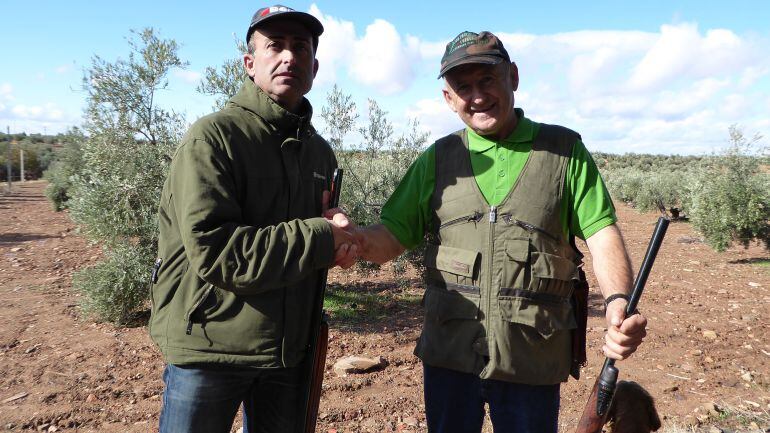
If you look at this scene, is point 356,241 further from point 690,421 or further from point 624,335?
point 690,421

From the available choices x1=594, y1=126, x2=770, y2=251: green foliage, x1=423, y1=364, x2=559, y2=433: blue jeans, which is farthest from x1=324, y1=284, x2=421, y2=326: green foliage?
x1=594, y1=126, x2=770, y2=251: green foliage

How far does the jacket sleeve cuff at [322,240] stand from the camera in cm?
219

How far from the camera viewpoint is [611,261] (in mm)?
2463

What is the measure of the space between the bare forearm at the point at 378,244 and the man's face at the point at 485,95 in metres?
0.74

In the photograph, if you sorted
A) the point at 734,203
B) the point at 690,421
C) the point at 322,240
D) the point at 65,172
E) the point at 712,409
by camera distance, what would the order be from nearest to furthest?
1. the point at 322,240
2. the point at 690,421
3. the point at 712,409
4. the point at 734,203
5. the point at 65,172

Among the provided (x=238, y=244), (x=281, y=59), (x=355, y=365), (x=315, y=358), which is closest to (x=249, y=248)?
(x=238, y=244)

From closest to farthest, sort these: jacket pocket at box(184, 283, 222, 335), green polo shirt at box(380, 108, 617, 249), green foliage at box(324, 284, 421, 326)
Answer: jacket pocket at box(184, 283, 222, 335), green polo shirt at box(380, 108, 617, 249), green foliage at box(324, 284, 421, 326)

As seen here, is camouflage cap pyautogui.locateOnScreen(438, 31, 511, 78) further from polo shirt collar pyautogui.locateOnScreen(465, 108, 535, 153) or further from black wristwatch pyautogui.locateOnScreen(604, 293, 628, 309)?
black wristwatch pyautogui.locateOnScreen(604, 293, 628, 309)

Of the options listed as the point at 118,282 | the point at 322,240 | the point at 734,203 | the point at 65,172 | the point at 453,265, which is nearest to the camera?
the point at 322,240

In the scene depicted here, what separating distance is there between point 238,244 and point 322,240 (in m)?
0.34

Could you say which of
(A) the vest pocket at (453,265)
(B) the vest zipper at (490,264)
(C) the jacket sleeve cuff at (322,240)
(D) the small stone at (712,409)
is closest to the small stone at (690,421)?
(D) the small stone at (712,409)

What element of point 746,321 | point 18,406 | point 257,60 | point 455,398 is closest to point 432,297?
point 455,398

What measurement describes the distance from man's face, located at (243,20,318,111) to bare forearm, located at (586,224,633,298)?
5.19ft

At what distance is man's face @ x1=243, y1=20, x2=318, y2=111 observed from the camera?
95.0 inches
